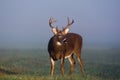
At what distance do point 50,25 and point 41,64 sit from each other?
891cm

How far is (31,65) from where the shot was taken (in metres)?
29.6

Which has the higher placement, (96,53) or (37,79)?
(37,79)

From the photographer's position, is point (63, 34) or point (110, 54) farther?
point (110, 54)

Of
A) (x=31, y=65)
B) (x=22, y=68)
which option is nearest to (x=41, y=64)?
(x=31, y=65)

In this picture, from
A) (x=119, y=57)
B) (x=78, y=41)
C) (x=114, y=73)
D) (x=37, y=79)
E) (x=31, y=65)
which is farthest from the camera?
(x=119, y=57)

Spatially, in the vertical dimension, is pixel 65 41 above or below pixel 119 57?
above

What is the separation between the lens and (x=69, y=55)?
75.0 ft

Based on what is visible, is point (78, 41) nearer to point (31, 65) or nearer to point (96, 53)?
point (31, 65)

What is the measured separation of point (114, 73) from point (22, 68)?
5.06 meters

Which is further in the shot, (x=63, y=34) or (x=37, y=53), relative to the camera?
(x=37, y=53)

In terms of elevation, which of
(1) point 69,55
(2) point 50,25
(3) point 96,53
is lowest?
(3) point 96,53

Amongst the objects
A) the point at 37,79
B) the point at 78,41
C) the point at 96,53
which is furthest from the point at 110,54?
the point at 37,79

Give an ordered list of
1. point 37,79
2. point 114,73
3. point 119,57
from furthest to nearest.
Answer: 1. point 119,57
2. point 114,73
3. point 37,79

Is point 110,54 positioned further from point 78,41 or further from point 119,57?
point 78,41
